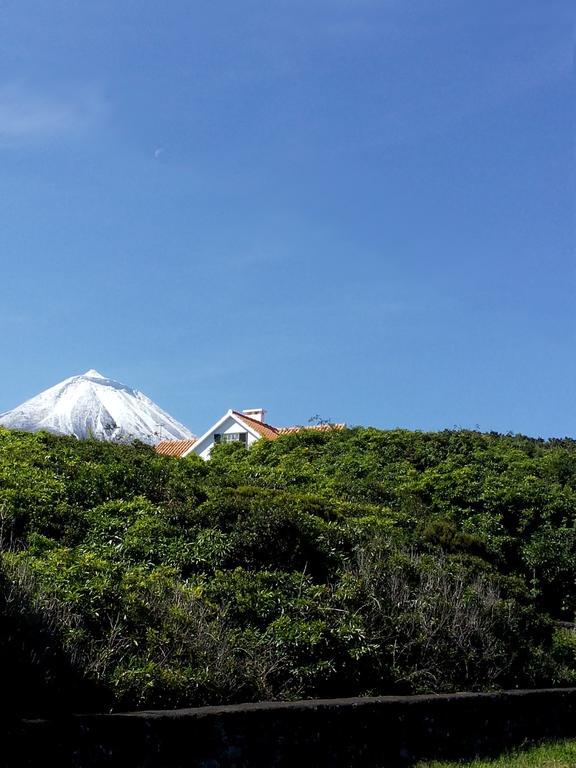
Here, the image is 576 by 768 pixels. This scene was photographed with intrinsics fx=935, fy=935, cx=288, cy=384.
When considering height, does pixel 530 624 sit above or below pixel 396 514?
below

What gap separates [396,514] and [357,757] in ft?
19.2

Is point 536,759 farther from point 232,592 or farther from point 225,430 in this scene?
point 225,430

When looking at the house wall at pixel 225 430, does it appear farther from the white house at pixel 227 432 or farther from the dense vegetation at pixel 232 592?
the dense vegetation at pixel 232 592

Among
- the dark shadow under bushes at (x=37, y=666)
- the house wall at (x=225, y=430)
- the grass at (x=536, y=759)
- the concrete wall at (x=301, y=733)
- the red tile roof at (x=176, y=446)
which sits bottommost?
the grass at (x=536, y=759)

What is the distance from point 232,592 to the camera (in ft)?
26.2

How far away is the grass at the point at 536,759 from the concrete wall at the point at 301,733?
0.53 feet

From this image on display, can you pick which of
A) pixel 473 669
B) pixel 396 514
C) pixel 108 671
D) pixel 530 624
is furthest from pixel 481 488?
pixel 108 671

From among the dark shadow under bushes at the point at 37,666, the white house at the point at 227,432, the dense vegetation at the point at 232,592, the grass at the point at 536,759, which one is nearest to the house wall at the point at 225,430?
the white house at the point at 227,432

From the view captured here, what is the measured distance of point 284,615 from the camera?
7.82 meters

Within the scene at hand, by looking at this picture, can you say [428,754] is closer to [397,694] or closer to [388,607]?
[397,694]

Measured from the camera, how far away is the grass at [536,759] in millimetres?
7238

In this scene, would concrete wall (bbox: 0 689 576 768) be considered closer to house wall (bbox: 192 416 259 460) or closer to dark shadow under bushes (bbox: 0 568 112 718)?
dark shadow under bushes (bbox: 0 568 112 718)

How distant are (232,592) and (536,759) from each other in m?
2.84

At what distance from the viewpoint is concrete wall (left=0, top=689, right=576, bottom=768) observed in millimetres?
5441
